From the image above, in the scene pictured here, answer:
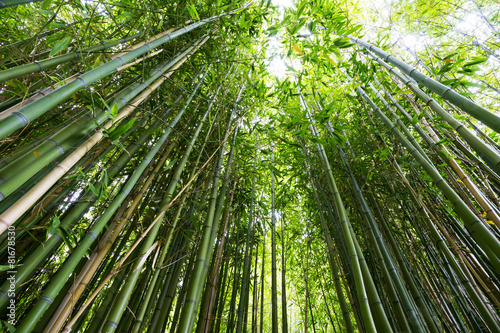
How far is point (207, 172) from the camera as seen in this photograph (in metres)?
2.00

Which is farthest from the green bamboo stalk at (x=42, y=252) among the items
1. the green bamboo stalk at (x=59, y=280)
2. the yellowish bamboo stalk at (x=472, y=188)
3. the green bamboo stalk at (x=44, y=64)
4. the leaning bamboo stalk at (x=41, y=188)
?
the yellowish bamboo stalk at (x=472, y=188)

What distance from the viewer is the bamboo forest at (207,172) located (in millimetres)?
1065

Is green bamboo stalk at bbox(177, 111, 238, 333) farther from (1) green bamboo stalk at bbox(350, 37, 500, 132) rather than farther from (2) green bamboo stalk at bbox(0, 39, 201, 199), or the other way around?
(1) green bamboo stalk at bbox(350, 37, 500, 132)

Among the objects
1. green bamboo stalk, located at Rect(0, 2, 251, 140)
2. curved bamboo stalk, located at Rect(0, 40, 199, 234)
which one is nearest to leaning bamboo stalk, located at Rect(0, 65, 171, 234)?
curved bamboo stalk, located at Rect(0, 40, 199, 234)

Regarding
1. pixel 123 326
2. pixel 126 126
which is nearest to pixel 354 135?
pixel 126 126

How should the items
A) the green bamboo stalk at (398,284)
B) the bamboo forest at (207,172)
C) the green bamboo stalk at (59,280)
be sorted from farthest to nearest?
1. the green bamboo stalk at (398,284)
2. the bamboo forest at (207,172)
3. the green bamboo stalk at (59,280)

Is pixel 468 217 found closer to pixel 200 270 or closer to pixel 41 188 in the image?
pixel 200 270

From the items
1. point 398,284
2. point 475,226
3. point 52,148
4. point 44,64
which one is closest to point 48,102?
point 52,148

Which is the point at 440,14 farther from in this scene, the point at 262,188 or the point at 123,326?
the point at 123,326

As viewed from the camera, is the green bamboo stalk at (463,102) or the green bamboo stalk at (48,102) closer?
the green bamboo stalk at (48,102)

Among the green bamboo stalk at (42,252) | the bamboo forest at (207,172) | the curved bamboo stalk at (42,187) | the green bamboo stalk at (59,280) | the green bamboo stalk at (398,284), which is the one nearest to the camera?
the curved bamboo stalk at (42,187)

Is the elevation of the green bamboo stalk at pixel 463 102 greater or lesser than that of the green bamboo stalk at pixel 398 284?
greater

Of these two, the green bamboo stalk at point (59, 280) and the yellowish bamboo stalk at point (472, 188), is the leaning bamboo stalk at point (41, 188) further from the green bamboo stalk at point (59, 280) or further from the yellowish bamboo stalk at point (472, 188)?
the yellowish bamboo stalk at point (472, 188)

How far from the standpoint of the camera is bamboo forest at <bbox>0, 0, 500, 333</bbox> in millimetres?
1065
